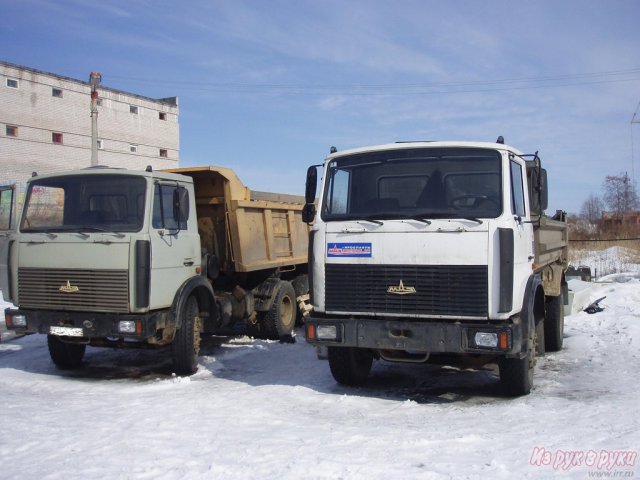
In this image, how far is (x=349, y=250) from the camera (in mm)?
6324

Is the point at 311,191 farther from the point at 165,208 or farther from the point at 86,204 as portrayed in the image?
the point at 86,204

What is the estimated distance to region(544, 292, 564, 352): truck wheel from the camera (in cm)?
912

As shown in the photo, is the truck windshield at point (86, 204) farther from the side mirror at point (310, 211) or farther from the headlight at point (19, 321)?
the side mirror at point (310, 211)

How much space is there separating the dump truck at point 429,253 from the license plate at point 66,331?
282cm

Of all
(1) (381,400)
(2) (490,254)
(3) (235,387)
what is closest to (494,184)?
(2) (490,254)

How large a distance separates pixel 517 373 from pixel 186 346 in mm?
4046

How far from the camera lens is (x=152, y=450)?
4.78 m

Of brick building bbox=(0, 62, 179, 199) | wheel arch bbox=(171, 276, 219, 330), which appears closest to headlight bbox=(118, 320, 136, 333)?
wheel arch bbox=(171, 276, 219, 330)

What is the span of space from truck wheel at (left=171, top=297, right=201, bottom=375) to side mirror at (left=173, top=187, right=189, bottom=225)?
3.73 feet

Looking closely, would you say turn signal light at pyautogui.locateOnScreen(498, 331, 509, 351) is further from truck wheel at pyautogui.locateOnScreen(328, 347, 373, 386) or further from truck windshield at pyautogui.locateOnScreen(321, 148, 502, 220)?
truck wheel at pyautogui.locateOnScreen(328, 347, 373, 386)

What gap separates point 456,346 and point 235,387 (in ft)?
9.02

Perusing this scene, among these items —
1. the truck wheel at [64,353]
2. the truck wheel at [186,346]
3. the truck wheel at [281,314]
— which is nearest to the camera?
the truck wheel at [186,346]

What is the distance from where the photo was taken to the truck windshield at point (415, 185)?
6102mm

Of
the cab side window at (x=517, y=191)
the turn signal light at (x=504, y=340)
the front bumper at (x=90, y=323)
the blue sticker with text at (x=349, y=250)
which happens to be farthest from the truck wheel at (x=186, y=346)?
the cab side window at (x=517, y=191)
